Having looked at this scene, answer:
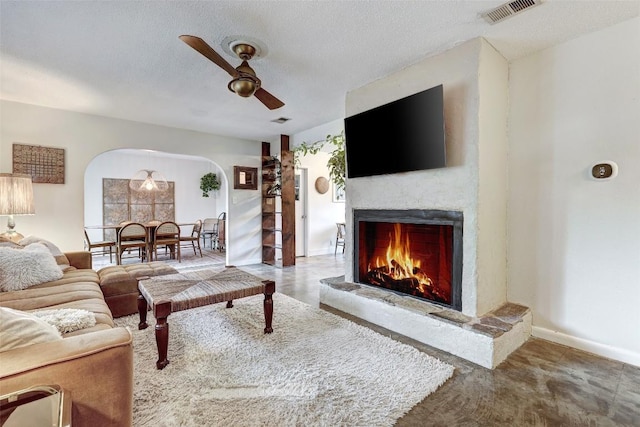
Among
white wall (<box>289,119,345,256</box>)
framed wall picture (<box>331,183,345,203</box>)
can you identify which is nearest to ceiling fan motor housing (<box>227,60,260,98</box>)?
white wall (<box>289,119,345,256</box>)

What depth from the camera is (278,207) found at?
600cm

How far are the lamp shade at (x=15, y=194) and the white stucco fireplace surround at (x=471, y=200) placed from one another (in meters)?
3.65

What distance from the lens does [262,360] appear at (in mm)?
2047

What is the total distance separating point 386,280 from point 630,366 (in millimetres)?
1784

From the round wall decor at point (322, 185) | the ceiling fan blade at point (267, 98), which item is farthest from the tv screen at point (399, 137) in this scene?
the round wall decor at point (322, 185)

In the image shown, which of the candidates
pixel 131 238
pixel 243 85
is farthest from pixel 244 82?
pixel 131 238

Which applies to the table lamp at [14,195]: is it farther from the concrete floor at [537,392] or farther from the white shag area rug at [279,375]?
the concrete floor at [537,392]

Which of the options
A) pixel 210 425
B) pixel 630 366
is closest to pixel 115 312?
pixel 210 425

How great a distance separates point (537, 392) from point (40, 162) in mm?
5529

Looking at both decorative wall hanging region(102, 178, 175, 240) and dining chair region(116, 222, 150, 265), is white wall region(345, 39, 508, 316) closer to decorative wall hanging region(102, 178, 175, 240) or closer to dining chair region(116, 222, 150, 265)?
dining chair region(116, 222, 150, 265)

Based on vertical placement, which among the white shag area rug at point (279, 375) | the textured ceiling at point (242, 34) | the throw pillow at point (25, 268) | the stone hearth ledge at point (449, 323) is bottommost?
the white shag area rug at point (279, 375)

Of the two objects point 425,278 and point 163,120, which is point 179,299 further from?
point 163,120

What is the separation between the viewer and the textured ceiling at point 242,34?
1.93m

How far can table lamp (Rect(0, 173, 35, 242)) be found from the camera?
2.90 metres
